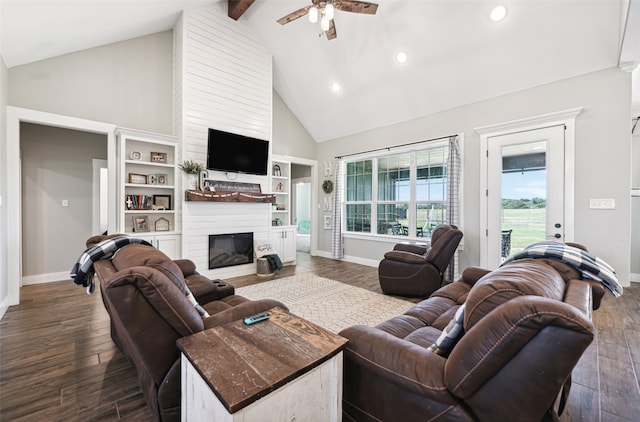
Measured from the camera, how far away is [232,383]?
3.02ft

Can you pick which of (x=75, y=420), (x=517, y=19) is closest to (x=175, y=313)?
(x=75, y=420)

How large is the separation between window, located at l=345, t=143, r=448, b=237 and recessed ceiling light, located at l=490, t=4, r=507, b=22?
1819 millimetres

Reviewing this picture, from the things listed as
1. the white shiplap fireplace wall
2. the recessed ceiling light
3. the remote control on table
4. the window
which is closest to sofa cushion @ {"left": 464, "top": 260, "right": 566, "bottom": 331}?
the remote control on table

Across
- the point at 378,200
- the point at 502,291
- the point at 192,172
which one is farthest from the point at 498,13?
the point at 192,172

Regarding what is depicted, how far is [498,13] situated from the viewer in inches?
132

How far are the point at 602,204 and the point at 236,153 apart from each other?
208 inches

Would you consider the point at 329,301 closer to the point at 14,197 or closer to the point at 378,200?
the point at 378,200

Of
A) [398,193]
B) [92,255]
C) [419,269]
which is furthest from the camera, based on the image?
[398,193]

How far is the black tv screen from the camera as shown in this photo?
452 centimetres

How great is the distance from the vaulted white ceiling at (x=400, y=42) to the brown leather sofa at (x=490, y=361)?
3.52 metres

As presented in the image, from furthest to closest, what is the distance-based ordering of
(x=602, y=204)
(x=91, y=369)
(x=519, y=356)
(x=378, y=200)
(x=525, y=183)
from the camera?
(x=378, y=200)
(x=525, y=183)
(x=602, y=204)
(x=91, y=369)
(x=519, y=356)

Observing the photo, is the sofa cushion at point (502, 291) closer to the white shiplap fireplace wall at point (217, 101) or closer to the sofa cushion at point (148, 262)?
the sofa cushion at point (148, 262)

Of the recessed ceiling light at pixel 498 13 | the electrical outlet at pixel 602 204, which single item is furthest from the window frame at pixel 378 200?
the recessed ceiling light at pixel 498 13

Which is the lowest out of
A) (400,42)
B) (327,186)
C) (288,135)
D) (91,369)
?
(91,369)
